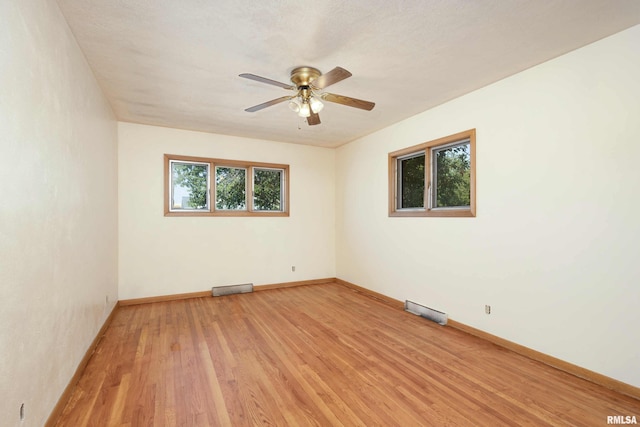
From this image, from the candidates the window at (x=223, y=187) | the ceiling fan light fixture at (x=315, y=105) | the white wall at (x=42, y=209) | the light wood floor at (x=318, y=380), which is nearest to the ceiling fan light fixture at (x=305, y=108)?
the ceiling fan light fixture at (x=315, y=105)

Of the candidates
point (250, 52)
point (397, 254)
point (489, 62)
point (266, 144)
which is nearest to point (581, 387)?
point (397, 254)

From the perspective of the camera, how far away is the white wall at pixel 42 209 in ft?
4.44

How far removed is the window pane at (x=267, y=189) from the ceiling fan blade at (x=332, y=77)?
3050 millimetres

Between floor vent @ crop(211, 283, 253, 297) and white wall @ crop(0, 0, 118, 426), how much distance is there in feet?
6.64

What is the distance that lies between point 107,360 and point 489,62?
14.2 feet

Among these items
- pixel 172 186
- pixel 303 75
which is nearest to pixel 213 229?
pixel 172 186

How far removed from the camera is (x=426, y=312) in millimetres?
3777

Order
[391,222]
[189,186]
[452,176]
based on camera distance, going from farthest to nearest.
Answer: [189,186] < [391,222] < [452,176]

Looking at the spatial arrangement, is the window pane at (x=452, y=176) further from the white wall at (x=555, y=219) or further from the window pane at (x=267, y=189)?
the window pane at (x=267, y=189)

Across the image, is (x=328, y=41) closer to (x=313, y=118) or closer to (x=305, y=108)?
(x=305, y=108)

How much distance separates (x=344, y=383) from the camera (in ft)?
7.49

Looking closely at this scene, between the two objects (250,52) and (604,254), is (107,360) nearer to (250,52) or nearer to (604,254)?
(250,52)

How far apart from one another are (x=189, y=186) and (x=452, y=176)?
3914 millimetres

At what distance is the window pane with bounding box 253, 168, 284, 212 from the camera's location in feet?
17.5
